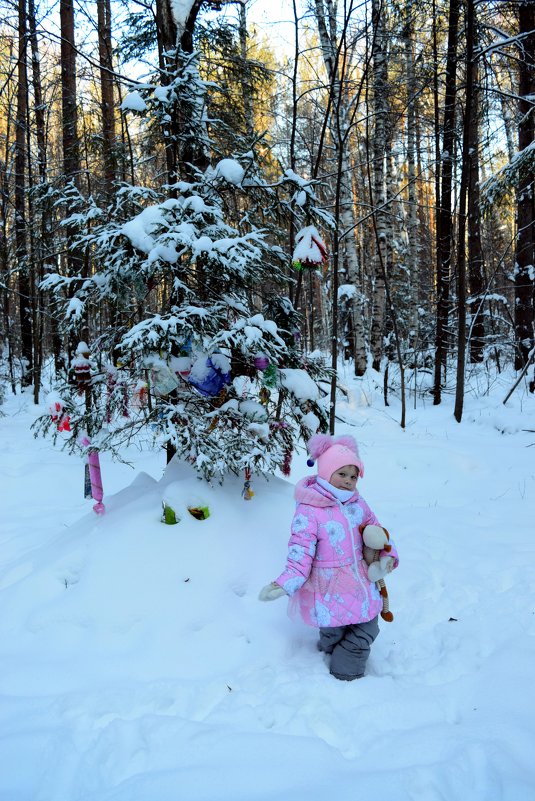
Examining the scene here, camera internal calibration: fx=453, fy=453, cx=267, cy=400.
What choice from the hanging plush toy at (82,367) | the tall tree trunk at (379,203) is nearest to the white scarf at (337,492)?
the hanging plush toy at (82,367)

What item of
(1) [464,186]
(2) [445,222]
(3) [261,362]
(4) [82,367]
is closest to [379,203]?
(2) [445,222]

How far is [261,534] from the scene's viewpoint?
3016 mm

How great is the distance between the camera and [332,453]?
8.00 feet

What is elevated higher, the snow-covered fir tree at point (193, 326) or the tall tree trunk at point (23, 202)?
the tall tree trunk at point (23, 202)

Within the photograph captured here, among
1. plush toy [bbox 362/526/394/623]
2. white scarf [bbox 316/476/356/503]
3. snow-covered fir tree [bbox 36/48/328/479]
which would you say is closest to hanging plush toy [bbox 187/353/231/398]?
snow-covered fir tree [bbox 36/48/328/479]

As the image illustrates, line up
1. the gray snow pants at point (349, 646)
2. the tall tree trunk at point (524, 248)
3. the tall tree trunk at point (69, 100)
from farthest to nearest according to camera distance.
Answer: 1. the tall tree trunk at point (524, 248)
2. the tall tree trunk at point (69, 100)
3. the gray snow pants at point (349, 646)

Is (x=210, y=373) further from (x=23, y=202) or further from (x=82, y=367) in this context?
(x=23, y=202)

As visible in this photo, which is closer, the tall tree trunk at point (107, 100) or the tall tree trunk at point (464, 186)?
the tall tree trunk at point (107, 100)

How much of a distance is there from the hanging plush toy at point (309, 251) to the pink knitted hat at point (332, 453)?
1.30 metres

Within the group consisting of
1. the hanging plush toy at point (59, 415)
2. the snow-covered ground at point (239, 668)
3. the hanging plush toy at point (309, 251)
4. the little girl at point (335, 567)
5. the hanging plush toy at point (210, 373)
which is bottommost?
the snow-covered ground at point (239, 668)

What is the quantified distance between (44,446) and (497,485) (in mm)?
6929

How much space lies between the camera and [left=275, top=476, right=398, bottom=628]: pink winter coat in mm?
2324

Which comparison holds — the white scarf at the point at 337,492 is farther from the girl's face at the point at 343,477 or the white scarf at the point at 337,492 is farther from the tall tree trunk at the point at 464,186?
the tall tree trunk at the point at 464,186

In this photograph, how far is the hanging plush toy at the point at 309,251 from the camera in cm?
311
